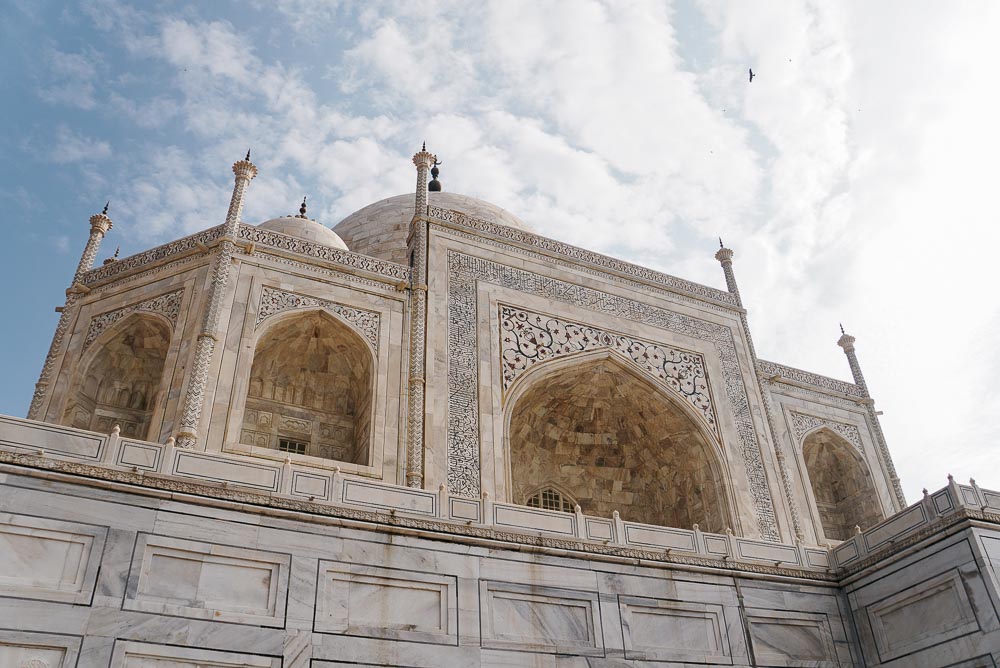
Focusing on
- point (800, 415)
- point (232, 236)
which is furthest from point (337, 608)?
point (800, 415)

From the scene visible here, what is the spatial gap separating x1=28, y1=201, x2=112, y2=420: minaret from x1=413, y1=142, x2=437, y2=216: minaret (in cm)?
460

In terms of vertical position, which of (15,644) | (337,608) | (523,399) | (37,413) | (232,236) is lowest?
(15,644)

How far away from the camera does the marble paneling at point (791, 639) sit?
903 centimetres

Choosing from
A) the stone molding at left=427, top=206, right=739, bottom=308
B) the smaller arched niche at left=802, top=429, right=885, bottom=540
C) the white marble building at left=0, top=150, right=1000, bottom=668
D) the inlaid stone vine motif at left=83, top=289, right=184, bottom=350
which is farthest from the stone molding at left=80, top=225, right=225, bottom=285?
the smaller arched niche at left=802, top=429, right=885, bottom=540

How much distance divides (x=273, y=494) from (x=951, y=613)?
6.59 metres

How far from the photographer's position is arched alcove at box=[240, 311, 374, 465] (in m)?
11.4

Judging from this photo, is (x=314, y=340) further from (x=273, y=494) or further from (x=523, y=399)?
(x=273, y=494)

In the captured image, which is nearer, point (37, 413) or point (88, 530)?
point (88, 530)

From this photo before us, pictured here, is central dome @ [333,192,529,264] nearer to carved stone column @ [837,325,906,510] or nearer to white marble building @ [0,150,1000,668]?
white marble building @ [0,150,1000,668]

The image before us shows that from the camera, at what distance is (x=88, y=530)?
22.4ft

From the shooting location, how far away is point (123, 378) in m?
11.6

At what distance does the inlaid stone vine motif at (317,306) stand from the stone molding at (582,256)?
2.23 m

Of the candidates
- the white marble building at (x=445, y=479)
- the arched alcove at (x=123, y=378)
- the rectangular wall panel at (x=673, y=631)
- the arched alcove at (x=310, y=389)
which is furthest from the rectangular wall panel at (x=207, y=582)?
the arched alcove at (x=123, y=378)

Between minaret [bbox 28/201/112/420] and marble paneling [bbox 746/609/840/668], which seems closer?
marble paneling [bbox 746/609/840/668]
